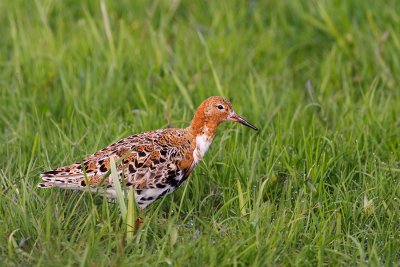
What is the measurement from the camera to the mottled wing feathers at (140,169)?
5.71 m

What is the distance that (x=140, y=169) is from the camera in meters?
5.88

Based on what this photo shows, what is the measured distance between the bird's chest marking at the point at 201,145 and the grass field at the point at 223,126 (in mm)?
206

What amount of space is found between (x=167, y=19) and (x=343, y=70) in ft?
7.03

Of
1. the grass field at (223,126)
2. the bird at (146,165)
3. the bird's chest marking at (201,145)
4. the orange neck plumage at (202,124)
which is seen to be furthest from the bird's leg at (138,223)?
the orange neck plumage at (202,124)

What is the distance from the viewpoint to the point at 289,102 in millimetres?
7676

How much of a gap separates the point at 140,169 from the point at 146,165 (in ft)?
0.17

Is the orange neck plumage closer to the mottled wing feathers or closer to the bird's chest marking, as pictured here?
the bird's chest marking

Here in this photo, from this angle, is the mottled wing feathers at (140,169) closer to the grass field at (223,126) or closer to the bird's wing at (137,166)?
the bird's wing at (137,166)

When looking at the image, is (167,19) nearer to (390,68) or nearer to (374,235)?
(390,68)

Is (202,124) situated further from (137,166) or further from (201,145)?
(137,166)

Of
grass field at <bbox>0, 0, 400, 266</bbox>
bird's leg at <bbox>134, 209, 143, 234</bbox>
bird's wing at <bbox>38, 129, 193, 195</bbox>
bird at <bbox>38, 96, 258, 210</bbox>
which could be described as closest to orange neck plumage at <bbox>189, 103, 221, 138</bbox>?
bird at <bbox>38, 96, 258, 210</bbox>

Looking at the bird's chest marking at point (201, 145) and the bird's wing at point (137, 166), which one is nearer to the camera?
the bird's wing at point (137, 166)

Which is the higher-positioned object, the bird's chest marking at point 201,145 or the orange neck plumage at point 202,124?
the orange neck plumage at point 202,124

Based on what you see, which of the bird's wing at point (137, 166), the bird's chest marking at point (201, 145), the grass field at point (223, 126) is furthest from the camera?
the bird's chest marking at point (201, 145)
